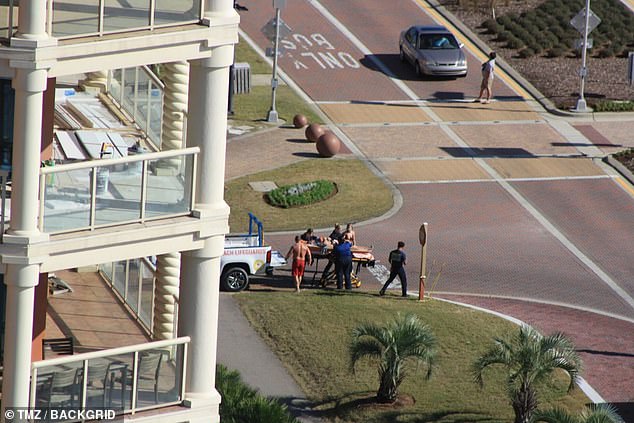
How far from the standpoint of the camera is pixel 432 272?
110ft

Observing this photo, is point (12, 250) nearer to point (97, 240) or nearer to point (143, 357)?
point (97, 240)

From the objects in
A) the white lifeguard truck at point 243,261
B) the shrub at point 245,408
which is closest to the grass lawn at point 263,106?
the white lifeguard truck at point 243,261

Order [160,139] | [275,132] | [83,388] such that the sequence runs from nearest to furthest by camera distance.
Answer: [83,388], [160,139], [275,132]

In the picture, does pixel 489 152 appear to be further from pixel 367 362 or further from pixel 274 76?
pixel 367 362

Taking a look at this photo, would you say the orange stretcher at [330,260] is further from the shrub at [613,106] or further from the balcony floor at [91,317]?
the shrub at [613,106]

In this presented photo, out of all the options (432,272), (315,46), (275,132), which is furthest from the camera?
(315,46)

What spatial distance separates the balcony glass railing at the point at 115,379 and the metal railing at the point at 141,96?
3.54 meters

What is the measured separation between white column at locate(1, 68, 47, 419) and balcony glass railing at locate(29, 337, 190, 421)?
0.76 ft

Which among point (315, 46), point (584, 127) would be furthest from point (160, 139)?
point (315, 46)

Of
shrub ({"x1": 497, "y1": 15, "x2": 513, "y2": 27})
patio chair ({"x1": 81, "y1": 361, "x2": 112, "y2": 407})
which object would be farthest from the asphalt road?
patio chair ({"x1": 81, "y1": 361, "x2": 112, "y2": 407})

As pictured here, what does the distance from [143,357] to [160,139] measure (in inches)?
150

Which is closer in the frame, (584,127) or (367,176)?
(367,176)

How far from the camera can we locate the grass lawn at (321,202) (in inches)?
1430
